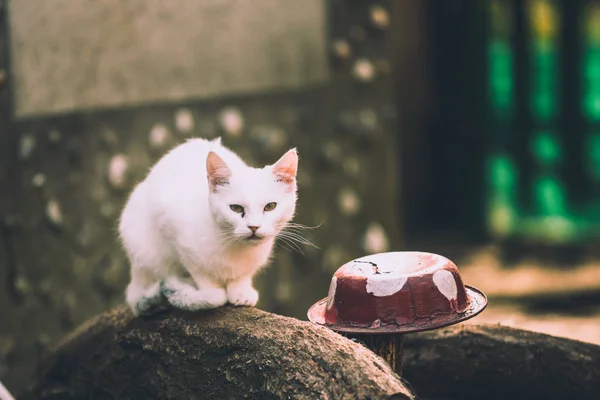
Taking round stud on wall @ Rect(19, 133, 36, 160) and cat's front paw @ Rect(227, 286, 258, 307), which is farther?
round stud on wall @ Rect(19, 133, 36, 160)

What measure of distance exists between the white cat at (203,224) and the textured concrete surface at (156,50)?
1376 millimetres

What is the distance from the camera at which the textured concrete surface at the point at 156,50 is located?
3.68 meters

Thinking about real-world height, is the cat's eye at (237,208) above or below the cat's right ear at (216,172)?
below

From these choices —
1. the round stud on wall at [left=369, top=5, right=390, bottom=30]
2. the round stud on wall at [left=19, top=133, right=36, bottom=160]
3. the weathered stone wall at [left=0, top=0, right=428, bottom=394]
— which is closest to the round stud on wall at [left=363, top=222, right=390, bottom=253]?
the weathered stone wall at [left=0, top=0, right=428, bottom=394]

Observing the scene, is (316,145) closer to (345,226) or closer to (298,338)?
(345,226)

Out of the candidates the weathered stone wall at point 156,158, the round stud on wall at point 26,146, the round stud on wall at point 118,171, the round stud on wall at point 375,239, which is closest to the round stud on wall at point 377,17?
the weathered stone wall at point 156,158

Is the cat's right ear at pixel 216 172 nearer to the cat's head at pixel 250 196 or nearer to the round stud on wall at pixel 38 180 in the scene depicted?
the cat's head at pixel 250 196

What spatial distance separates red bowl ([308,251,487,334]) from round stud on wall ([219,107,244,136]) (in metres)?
1.92

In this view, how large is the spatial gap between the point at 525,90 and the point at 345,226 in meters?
3.16

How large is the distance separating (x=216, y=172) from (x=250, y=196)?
111 millimetres

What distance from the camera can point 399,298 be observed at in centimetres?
211

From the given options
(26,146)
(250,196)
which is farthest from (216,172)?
(26,146)

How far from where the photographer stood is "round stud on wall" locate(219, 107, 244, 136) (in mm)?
4008

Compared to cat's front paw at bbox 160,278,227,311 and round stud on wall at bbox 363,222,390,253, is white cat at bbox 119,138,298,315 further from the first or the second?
round stud on wall at bbox 363,222,390,253
